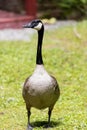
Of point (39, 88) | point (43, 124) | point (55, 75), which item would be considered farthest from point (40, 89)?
point (55, 75)

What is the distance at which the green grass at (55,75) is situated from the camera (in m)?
7.47

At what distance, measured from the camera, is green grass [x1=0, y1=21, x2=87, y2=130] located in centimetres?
747

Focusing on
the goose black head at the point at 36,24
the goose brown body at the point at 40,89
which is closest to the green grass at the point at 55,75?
the goose brown body at the point at 40,89

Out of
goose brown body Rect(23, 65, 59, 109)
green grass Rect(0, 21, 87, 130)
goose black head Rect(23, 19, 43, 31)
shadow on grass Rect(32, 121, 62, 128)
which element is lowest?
green grass Rect(0, 21, 87, 130)

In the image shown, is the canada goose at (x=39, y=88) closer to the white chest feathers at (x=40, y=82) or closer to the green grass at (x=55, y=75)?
the white chest feathers at (x=40, y=82)

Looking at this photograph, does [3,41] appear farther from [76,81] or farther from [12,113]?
[12,113]

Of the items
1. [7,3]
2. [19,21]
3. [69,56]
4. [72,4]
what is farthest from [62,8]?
[69,56]

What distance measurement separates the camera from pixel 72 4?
20.7 meters

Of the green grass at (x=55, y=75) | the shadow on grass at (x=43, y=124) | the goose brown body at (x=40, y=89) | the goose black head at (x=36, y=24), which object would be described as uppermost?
the goose black head at (x=36, y=24)

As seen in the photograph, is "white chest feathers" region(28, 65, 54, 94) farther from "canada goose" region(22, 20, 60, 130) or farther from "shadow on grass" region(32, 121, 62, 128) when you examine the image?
"shadow on grass" region(32, 121, 62, 128)

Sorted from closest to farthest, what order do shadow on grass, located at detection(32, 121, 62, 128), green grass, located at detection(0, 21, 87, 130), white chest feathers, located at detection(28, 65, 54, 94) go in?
1. white chest feathers, located at detection(28, 65, 54, 94)
2. shadow on grass, located at detection(32, 121, 62, 128)
3. green grass, located at detection(0, 21, 87, 130)

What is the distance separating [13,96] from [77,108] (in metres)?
1.32

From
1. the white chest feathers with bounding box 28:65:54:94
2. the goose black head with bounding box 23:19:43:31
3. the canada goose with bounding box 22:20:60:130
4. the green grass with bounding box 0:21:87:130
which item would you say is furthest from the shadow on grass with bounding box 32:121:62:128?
the goose black head with bounding box 23:19:43:31

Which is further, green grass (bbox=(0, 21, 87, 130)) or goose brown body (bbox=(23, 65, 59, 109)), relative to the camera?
green grass (bbox=(0, 21, 87, 130))
